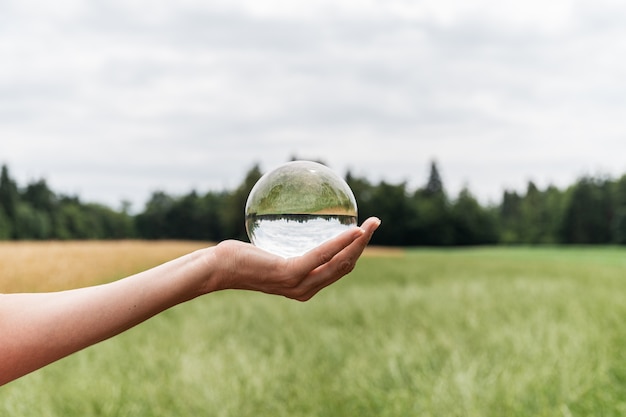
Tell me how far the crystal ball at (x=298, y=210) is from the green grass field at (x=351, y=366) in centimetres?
278

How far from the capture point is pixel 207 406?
530 centimetres

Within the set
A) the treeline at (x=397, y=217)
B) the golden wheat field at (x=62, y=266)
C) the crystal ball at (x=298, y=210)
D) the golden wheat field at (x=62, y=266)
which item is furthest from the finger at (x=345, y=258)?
the treeline at (x=397, y=217)

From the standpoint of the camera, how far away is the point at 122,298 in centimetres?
214

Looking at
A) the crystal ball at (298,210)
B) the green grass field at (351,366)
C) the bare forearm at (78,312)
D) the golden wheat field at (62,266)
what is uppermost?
the crystal ball at (298,210)

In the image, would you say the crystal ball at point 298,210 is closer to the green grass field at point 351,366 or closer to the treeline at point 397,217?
the green grass field at point 351,366

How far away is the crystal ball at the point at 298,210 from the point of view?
264cm

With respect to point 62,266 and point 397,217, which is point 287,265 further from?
point 397,217

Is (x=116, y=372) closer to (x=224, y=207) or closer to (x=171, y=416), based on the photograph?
(x=171, y=416)

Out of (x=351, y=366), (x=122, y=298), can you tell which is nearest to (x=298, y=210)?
(x=122, y=298)

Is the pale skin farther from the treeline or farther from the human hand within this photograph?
the treeline

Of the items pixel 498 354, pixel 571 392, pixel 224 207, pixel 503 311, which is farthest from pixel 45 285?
pixel 224 207

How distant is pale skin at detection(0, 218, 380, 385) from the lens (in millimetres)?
2078

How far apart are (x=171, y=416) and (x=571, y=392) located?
11.0ft

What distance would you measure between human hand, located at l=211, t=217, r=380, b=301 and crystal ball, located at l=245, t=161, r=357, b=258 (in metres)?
0.25
